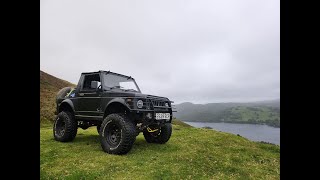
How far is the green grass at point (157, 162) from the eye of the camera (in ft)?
27.5

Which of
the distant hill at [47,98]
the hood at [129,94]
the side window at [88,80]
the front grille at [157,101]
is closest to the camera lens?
the hood at [129,94]

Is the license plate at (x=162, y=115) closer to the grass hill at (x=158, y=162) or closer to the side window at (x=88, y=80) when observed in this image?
the grass hill at (x=158, y=162)

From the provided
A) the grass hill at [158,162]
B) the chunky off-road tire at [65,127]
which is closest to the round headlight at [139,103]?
the grass hill at [158,162]

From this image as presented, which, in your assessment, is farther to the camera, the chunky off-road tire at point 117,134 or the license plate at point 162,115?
the license plate at point 162,115

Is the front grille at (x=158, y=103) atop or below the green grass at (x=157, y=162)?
atop

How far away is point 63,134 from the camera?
42.9 feet

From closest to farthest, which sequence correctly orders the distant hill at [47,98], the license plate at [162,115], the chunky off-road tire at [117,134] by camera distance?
the chunky off-road tire at [117,134], the license plate at [162,115], the distant hill at [47,98]

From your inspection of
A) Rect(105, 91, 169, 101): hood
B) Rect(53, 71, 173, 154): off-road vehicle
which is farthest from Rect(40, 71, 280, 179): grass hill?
Rect(105, 91, 169, 101): hood

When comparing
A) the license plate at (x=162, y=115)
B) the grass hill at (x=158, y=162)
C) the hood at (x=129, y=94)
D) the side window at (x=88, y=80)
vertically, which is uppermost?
the side window at (x=88, y=80)

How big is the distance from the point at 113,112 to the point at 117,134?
4.55ft

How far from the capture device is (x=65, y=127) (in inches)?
508

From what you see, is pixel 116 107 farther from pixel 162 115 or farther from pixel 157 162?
pixel 157 162
